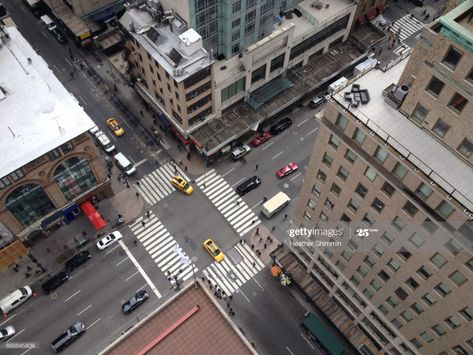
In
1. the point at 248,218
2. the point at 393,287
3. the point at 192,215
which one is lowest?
the point at 393,287

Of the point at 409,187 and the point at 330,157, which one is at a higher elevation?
the point at 330,157

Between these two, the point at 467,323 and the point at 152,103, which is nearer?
the point at 467,323

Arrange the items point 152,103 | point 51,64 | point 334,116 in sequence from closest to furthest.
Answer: point 334,116, point 152,103, point 51,64

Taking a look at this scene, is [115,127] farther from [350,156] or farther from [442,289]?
[442,289]

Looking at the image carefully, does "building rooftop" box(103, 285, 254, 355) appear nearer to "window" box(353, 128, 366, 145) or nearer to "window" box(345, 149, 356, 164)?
"window" box(345, 149, 356, 164)

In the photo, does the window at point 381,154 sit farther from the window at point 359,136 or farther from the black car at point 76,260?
the black car at point 76,260

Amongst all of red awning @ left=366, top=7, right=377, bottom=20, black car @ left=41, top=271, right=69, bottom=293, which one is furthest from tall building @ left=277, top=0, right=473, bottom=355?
red awning @ left=366, top=7, right=377, bottom=20

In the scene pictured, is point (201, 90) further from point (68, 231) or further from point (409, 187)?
point (409, 187)

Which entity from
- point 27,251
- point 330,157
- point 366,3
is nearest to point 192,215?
point 27,251
